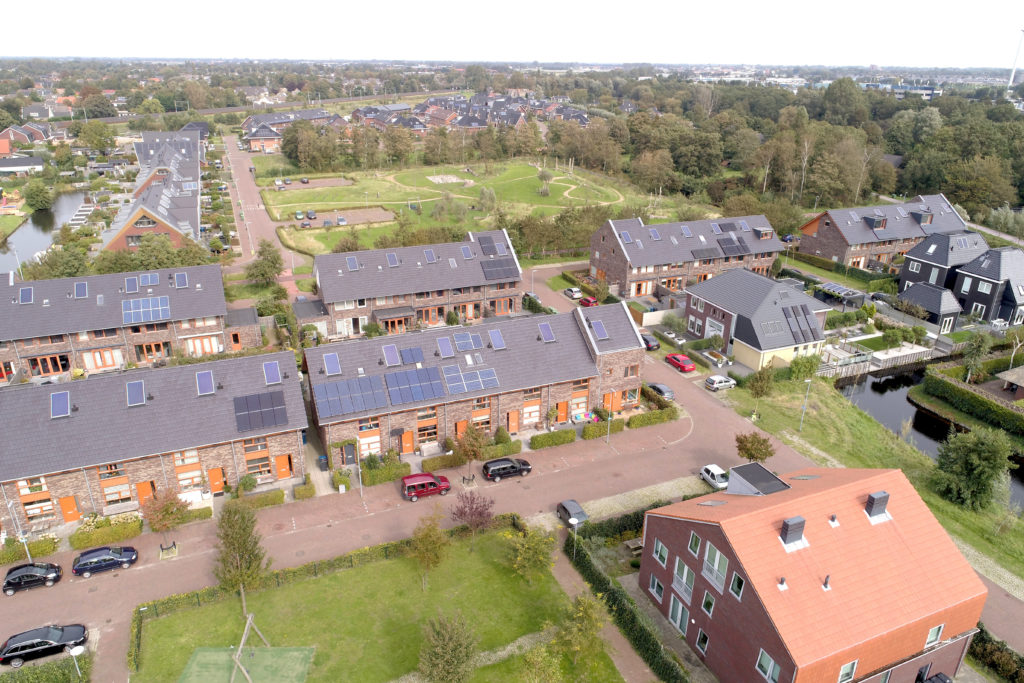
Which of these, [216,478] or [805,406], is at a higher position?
[216,478]

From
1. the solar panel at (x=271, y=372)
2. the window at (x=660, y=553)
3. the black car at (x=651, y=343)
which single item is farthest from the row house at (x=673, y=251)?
the window at (x=660, y=553)

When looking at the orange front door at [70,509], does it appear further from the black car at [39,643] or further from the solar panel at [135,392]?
the black car at [39,643]

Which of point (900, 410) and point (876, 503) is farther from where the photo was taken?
point (900, 410)

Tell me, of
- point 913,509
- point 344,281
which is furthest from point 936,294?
point 344,281

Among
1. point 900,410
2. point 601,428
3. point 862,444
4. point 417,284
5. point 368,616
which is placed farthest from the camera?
point 417,284

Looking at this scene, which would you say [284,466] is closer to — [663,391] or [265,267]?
[663,391]

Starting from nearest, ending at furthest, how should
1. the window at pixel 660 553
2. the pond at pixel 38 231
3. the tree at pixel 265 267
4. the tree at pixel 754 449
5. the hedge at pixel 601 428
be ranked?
1. the window at pixel 660 553
2. the tree at pixel 754 449
3. the hedge at pixel 601 428
4. the tree at pixel 265 267
5. the pond at pixel 38 231

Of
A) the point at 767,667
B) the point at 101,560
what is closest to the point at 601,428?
the point at 767,667

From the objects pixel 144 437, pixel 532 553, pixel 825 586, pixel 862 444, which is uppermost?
pixel 825 586
